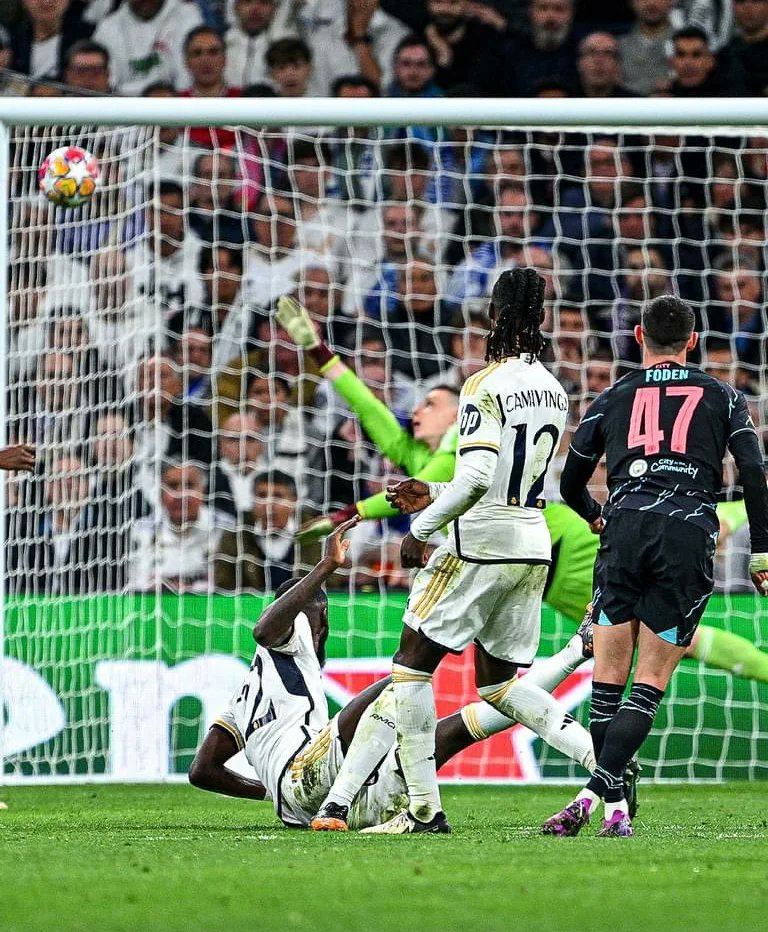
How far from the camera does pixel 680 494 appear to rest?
5.45 metres

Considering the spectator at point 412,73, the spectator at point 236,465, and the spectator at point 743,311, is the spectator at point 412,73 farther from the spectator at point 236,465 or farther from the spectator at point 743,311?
the spectator at point 236,465

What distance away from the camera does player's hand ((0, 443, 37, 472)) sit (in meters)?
6.75

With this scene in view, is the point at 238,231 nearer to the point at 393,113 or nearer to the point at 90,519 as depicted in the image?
the point at 90,519

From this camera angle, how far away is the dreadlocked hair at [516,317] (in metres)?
5.70

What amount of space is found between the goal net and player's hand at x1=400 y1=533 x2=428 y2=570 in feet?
9.61

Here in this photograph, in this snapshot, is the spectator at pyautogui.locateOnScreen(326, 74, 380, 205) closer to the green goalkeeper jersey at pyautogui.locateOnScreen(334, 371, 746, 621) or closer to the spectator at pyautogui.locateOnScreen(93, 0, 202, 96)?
the spectator at pyautogui.locateOnScreen(93, 0, 202, 96)

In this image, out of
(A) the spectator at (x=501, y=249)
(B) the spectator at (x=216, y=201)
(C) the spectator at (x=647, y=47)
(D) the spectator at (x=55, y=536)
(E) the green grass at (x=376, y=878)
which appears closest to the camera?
(E) the green grass at (x=376, y=878)

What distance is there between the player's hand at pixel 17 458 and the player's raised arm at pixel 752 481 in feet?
9.44

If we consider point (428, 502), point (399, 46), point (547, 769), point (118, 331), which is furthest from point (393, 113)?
point (399, 46)

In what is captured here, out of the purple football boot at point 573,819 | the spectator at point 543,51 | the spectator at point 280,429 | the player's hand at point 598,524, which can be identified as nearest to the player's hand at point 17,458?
the player's hand at point 598,524

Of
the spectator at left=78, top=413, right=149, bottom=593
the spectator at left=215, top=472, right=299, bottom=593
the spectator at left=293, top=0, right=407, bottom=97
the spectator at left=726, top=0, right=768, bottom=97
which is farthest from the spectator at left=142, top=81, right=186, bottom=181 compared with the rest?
the spectator at left=726, top=0, right=768, bottom=97

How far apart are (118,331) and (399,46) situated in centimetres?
448

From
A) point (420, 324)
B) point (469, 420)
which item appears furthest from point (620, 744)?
point (420, 324)

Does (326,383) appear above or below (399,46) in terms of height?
below
